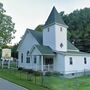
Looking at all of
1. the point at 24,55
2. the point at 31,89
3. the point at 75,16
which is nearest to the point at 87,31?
the point at 75,16

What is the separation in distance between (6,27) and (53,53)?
1984cm

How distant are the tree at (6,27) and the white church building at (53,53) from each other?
1183 centimetres

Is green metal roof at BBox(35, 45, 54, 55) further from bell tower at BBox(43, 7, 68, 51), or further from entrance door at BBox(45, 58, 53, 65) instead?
entrance door at BBox(45, 58, 53, 65)

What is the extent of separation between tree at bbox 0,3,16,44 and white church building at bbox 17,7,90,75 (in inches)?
466

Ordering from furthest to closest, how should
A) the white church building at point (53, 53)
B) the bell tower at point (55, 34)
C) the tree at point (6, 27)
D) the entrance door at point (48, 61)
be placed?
the tree at point (6, 27), the entrance door at point (48, 61), the bell tower at point (55, 34), the white church building at point (53, 53)

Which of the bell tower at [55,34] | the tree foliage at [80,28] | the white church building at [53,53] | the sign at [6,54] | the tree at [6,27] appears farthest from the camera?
the tree foliage at [80,28]

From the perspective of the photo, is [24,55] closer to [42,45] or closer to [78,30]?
[42,45]

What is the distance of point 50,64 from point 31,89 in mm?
21869

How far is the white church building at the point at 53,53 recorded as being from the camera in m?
38.8

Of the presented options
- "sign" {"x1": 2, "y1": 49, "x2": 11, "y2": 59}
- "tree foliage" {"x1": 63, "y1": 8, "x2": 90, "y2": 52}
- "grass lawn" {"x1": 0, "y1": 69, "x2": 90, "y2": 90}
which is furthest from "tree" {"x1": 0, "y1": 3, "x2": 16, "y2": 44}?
"grass lawn" {"x1": 0, "y1": 69, "x2": 90, "y2": 90}

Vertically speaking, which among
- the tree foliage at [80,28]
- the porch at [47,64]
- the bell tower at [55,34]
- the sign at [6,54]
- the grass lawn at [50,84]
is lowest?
the grass lawn at [50,84]

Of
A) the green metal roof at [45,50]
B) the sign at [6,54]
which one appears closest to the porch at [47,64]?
the green metal roof at [45,50]

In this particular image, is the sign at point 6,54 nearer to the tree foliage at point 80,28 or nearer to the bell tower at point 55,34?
the bell tower at point 55,34

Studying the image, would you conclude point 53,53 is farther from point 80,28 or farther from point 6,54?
point 80,28
